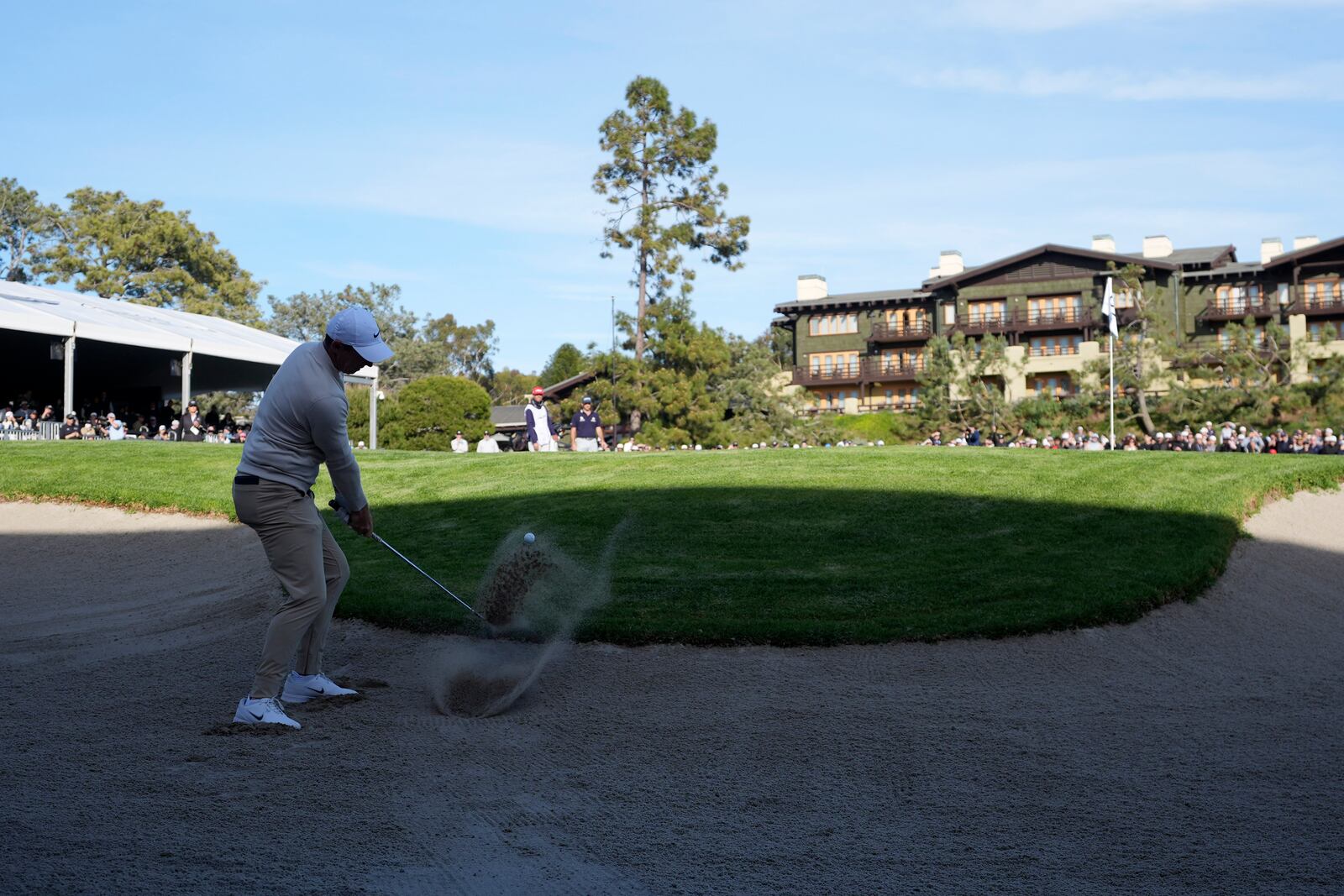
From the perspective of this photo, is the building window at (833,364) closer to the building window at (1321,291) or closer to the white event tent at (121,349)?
the building window at (1321,291)

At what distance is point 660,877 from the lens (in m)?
4.29

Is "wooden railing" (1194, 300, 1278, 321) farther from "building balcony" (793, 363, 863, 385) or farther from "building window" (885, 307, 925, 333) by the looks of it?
"building balcony" (793, 363, 863, 385)

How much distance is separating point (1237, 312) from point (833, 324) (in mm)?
23878

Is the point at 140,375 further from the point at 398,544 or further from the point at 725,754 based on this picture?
the point at 725,754

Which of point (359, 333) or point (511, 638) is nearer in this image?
point (359, 333)

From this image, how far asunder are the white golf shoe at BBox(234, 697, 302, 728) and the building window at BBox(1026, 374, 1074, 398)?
65.0m

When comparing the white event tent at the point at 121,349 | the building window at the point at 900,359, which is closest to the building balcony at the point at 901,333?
the building window at the point at 900,359

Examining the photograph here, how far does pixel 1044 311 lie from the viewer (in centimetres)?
6819

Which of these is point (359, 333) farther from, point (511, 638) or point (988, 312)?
point (988, 312)

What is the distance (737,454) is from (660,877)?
47.2ft

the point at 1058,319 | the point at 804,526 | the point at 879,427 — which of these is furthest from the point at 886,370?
the point at 804,526

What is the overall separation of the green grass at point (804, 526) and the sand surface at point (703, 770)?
561mm

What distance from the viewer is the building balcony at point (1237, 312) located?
6316 centimetres

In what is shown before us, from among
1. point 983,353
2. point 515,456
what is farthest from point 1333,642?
point 983,353
